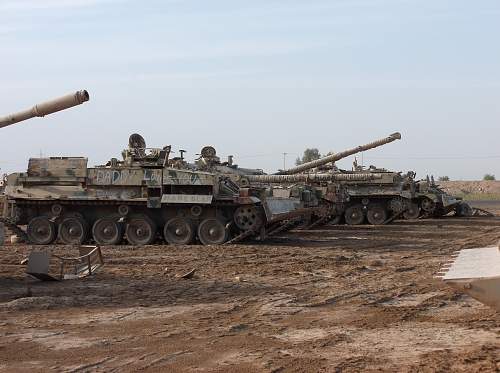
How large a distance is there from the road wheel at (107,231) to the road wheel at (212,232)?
6.75 ft

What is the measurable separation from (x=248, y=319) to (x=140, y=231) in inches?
404

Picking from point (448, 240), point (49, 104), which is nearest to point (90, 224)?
point (49, 104)

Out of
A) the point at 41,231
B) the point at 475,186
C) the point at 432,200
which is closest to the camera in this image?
the point at 41,231

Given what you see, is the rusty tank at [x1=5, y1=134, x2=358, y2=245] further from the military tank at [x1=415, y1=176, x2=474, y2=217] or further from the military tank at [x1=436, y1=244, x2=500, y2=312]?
the military tank at [x1=436, y1=244, x2=500, y2=312]

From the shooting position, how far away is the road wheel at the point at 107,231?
1733 centimetres

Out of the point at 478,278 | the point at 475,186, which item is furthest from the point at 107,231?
the point at 475,186

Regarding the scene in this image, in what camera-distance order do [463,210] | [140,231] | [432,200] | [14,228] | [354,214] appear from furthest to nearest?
[463,210] → [432,200] → [354,214] → [14,228] → [140,231]

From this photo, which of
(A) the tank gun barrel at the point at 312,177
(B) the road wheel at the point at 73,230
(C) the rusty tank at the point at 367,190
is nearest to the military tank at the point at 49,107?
(B) the road wheel at the point at 73,230

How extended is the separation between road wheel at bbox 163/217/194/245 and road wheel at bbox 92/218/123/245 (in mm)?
1139

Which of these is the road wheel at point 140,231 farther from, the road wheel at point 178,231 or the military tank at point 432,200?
the military tank at point 432,200

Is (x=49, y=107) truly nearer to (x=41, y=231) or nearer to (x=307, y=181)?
(x=41, y=231)

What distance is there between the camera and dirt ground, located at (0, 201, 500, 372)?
222 inches

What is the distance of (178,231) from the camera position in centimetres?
1706

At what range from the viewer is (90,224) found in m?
17.8
